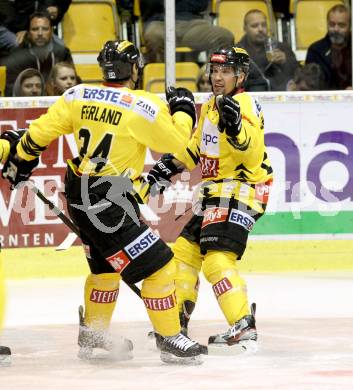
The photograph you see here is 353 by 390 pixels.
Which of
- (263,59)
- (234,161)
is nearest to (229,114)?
(234,161)

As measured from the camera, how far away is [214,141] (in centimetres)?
647

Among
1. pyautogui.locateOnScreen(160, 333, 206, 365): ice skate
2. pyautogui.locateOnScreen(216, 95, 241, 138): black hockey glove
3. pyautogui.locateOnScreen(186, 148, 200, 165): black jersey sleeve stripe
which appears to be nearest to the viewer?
pyautogui.locateOnScreen(160, 333, 206, 365): ice skate

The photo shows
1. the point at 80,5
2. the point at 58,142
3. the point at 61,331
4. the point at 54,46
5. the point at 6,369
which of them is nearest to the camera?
the point at 6,369

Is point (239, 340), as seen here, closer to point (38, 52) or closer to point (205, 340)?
point (205, 340)

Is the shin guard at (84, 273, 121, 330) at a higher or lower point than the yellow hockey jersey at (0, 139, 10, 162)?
lower

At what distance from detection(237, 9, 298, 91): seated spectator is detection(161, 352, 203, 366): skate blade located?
11.7 ft

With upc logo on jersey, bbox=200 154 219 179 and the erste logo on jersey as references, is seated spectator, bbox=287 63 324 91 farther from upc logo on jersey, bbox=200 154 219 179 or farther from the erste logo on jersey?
the erste logo on jersey

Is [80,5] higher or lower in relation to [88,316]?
higher

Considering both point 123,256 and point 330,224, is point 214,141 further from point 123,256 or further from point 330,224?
point 330,224

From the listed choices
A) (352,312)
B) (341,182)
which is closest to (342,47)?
(341,182)

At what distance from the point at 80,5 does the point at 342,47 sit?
202 centimetres

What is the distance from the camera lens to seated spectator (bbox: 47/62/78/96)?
887 cm

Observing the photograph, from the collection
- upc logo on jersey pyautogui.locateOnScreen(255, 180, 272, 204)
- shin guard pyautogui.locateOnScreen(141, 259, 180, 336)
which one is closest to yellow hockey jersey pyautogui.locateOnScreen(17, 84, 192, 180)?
shin guard pyautogui.locateOnScreen(141, 259, 180, 336)

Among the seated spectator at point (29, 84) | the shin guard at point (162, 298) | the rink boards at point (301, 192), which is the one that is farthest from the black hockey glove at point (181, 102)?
the seated spectator at point (29, 84)
